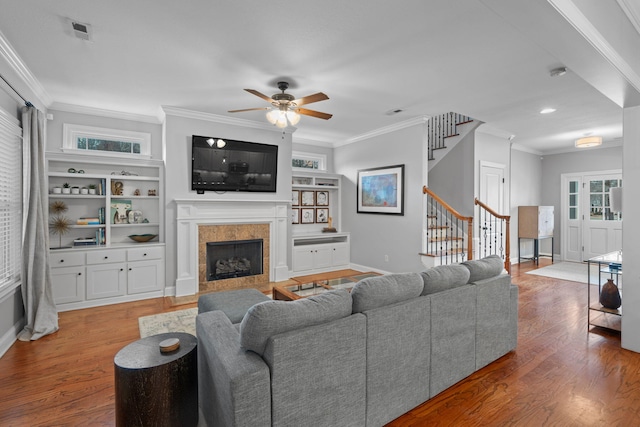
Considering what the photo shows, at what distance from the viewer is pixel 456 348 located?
2328 millimetres

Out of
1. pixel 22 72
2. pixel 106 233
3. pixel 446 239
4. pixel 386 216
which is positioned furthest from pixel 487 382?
pixel 22 72

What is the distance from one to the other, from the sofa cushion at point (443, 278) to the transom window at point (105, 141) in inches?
180

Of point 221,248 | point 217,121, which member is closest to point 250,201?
point 221,248

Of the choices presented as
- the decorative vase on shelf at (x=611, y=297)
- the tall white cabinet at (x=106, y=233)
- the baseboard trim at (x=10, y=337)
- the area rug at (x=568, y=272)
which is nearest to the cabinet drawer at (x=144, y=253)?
the tall white cabinet at (x=106, y=233)

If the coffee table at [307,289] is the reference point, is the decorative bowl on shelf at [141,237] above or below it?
above

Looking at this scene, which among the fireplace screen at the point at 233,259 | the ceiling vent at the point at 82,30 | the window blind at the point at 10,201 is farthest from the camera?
the fireplace screen at the point at 233,259

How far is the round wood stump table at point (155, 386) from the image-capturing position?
5.56ft

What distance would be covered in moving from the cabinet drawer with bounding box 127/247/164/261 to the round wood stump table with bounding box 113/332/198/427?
3.00 m

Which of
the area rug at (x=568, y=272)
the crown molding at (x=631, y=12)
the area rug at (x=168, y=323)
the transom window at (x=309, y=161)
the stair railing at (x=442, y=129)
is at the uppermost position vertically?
the stair railing at (x=442, y=129)

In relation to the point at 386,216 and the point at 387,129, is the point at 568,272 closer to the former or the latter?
the point at 386,216

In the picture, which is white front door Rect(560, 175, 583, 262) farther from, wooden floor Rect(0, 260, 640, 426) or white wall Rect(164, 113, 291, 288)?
white wall Rect(164, 113, 291, 288)

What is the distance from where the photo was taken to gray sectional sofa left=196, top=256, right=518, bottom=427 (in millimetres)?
1518

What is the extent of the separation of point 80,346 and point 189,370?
2.06 m

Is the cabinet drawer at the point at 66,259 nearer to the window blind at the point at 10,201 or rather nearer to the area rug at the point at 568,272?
the window blind at the point at 10,201
